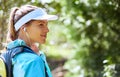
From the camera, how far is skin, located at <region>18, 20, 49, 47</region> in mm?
3660

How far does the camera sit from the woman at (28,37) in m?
3.46

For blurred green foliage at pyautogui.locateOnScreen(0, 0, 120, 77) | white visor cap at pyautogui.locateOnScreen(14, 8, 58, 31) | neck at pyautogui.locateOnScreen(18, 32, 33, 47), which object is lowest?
neck at pyautogui.locateOnScreen(18, 32, 33, 47)

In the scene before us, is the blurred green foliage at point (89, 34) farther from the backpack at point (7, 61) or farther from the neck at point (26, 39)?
the backpack at point (7, 61)

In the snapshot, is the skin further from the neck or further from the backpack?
the backpack

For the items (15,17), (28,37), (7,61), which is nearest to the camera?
→ (7,61)

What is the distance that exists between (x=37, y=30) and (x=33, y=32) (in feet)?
0.11

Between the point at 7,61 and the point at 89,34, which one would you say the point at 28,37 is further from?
the point at 89,34

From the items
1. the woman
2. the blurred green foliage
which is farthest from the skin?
the blurred green foliage

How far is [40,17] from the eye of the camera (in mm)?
3689

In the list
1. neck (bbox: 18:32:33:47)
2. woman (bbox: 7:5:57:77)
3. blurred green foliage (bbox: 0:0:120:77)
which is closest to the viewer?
woman (bbox: 7:5:57:77)

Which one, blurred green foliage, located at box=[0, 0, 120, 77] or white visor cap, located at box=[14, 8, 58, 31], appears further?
blurred green foliage, located at box=[0, 0, 120, 77]

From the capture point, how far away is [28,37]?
3.66 m

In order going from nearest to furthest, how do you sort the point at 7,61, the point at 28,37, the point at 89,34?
the point at 7,61, the point at 28,37, the point at 89,34

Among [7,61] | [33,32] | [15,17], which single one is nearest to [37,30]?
[33,32]
